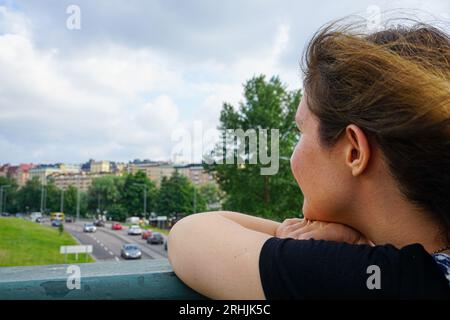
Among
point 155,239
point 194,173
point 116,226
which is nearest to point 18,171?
point 116,226

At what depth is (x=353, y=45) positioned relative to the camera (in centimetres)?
57

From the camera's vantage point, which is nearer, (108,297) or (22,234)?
(108,297)

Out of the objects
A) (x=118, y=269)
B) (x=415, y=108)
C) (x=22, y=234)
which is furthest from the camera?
(x=22, y=234)

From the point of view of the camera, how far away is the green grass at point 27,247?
17.4 metres

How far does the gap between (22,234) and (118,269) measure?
77.9ft

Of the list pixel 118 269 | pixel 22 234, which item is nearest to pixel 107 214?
pixel 22 234

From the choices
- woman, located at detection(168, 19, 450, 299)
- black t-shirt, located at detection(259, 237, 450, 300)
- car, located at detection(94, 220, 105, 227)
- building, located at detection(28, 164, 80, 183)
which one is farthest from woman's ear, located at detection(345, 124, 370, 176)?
building, located at detection(28, 164, 80, 183)

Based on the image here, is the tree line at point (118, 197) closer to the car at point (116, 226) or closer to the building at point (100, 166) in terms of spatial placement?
the car at point (116, 226)

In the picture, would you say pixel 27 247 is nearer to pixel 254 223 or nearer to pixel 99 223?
pixel 99 223

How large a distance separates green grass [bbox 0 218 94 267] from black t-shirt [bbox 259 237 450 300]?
1733cm

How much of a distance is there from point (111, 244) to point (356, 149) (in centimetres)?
2810

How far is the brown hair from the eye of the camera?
1.63 feet
